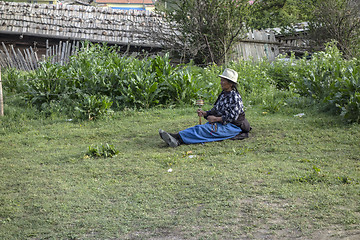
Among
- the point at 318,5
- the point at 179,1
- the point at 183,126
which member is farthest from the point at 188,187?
the point at 318,5

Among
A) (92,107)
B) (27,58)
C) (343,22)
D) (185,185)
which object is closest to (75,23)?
(27,58)

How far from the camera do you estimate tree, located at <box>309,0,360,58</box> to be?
13.8 m

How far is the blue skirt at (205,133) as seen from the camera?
264 inches

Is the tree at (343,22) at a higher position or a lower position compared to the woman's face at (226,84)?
higher

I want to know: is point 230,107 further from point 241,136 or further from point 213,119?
point 241,136

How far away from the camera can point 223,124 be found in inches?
267

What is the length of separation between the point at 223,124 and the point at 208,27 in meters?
6.85

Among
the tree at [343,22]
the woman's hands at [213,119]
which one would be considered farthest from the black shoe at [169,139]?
the tree at [343,22]

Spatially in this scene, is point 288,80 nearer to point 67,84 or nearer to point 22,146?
point 67,84

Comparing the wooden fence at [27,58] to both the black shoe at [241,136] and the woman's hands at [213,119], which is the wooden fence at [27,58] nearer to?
the woman's hands at [213,119]

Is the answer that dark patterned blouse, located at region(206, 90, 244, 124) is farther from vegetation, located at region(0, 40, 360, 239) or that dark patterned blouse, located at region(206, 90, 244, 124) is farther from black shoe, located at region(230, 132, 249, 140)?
Answer: vegetation, located at region(0, 40, 360, 239)

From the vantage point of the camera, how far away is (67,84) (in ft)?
30.7

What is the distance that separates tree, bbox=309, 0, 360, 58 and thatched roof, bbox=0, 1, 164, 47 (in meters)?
5.99

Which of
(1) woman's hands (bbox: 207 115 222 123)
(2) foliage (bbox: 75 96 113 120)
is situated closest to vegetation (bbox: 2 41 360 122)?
(2) foliage (bbox: 75 96 113 120)
